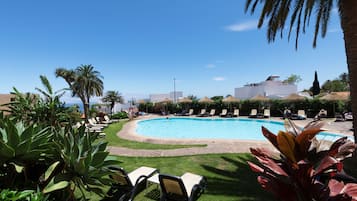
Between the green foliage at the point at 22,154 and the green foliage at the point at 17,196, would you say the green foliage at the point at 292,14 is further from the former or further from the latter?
the green foliage at the point at 17,196

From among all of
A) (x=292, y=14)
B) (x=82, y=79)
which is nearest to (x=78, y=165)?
(x=292, y=14)

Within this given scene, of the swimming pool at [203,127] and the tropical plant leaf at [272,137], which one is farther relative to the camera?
the swimming pool at [203,127]

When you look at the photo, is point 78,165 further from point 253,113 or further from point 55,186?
point 253,113

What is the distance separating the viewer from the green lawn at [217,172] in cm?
494

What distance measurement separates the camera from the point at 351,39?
18.9ft

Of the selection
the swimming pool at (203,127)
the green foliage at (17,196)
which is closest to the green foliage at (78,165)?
the green foliage at (17,196)

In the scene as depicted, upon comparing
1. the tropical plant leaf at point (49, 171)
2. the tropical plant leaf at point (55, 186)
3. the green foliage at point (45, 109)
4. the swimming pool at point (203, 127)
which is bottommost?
the swimming pool at point (203, 127)

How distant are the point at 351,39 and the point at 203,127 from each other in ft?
55.2

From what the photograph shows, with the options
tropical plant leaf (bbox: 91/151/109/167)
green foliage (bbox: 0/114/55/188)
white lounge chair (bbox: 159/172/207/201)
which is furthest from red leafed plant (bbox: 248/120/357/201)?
white lounge chair (bbox: 159/172/207/201)

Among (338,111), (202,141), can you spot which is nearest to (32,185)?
(202,141)

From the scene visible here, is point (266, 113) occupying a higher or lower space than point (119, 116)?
higher

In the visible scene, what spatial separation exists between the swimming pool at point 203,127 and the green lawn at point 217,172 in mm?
9591

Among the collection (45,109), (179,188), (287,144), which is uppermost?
(45,109)

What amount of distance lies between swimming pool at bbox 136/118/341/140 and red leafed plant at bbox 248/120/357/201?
1620cm
